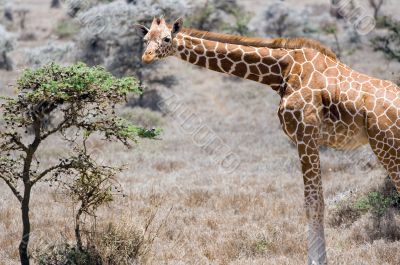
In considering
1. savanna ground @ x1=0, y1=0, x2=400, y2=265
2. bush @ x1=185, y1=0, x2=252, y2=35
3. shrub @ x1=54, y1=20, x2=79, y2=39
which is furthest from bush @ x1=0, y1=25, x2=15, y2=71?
savanna ground @ x1=0, y1=0, x2=400, y2=265

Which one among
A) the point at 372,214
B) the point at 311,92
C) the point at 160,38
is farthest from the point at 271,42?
the point at 372,214

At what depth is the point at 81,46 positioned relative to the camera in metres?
25.9

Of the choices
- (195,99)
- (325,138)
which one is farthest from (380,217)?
(195,99)

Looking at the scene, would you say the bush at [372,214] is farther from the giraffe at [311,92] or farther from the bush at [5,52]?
the bush at [5,52]

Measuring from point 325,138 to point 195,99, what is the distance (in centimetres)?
1843

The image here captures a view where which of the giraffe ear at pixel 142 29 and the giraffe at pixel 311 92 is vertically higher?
the giraffe ear at pixel 142 29

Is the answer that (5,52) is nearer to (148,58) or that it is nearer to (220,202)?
(220,202)

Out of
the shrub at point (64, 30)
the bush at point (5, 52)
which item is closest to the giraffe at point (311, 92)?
the bush at point (5, 52)

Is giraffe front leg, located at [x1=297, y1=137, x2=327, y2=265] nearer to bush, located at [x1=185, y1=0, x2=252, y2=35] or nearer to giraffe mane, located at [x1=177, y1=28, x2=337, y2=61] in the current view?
giraffe mane, located at [x1=177, y1=28, x2=337, y2=61]

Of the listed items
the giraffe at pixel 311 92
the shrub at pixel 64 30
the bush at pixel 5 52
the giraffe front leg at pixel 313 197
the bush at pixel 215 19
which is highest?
the giraffe at pixel 311 92

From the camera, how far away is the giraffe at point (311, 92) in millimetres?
7184

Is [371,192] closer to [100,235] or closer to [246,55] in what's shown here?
[246,55]

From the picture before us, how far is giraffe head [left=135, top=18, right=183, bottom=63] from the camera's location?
286 inches

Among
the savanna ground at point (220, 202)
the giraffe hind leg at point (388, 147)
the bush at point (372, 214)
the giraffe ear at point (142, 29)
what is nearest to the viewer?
the giraffe hind leg at point (388, 147)
